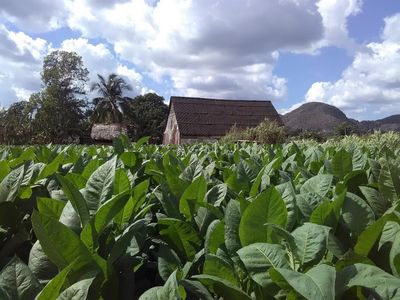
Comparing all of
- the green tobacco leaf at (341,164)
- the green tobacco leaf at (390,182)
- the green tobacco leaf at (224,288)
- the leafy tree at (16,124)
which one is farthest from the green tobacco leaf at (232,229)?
the leafy tree at (16,124)

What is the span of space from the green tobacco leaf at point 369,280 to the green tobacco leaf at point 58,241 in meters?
0.53

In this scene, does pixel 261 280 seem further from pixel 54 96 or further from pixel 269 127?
pixel 54 96

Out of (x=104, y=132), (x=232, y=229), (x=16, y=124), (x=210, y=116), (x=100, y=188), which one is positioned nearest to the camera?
(x=232, y=229)

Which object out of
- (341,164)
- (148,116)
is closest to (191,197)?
(341,164)

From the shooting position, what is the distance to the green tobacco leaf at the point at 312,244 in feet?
3.13

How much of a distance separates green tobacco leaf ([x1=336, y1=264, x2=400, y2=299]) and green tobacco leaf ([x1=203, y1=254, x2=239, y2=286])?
265 millimetres

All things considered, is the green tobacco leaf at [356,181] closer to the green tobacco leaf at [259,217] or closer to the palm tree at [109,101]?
the green tobacco leaf at [259,217]

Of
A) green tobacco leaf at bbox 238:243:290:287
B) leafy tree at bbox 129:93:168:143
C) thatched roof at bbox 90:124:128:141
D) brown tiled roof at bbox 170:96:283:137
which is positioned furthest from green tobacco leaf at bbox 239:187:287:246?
leafy tree at bbox 129:93:168:143

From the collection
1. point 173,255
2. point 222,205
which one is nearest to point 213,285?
point 173,255

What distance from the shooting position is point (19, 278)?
948mm

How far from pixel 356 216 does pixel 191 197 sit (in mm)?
516

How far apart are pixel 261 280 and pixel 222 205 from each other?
0.74m

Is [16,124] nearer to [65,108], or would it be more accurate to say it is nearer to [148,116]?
[65,108]

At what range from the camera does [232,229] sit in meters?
1.12
